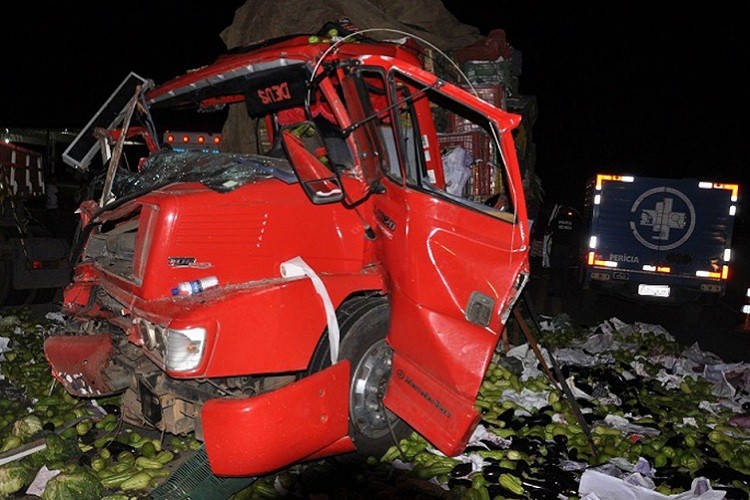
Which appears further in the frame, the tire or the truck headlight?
the tire

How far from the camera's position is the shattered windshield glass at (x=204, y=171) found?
174 inches

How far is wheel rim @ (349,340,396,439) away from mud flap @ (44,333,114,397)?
186cm

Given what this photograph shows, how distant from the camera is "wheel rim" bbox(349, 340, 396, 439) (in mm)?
4484

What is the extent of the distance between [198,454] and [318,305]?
135cm

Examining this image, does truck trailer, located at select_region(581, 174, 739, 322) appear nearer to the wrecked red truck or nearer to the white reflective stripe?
the wrecked red truck

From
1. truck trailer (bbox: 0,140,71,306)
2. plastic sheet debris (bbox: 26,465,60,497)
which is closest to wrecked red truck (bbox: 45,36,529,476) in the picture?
plastic sheet debris (bbox: 26,465,60,497)

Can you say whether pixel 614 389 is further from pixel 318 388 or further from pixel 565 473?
pixel 318 388

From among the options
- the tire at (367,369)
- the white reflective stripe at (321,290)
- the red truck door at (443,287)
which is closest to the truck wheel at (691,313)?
the red truck door at (443,287)

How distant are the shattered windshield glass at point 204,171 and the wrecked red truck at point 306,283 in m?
0.02

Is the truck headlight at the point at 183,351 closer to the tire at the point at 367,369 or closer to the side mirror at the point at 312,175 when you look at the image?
the tire at the point at 367,369

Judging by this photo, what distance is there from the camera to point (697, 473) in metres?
4.66

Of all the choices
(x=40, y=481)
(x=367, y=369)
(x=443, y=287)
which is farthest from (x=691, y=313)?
(x=40, y=481)

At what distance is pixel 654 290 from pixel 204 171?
380 inches

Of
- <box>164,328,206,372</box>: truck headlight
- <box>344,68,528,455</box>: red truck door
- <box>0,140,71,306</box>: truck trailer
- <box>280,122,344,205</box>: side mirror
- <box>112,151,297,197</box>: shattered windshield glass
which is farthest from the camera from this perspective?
<box>0,140,71,306</box>: truck trailer
